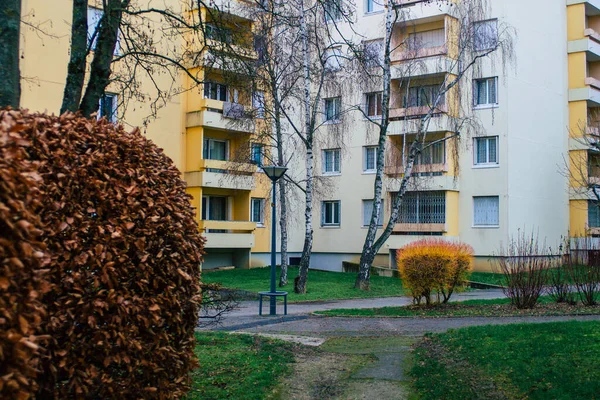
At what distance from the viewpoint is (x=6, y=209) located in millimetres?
3422

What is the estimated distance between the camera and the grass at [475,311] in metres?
14.9

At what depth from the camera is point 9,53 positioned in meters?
6.47

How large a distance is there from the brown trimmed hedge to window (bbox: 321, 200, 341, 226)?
33494 mm

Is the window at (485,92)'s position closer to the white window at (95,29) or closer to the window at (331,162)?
the window at (331,162)

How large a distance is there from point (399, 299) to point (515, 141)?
1514 cm

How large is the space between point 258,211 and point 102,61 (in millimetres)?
→ 29373

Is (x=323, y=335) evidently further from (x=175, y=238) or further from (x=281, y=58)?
(x=281, y=58)

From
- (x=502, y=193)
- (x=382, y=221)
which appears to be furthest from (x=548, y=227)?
(x=382, y=221)

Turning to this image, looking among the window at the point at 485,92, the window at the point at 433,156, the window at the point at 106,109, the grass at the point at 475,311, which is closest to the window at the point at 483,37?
the window at the point at 485,92

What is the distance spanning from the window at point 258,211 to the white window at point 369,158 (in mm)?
5921

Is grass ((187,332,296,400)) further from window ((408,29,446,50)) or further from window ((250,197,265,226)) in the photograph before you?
window ((408,29,446,50))

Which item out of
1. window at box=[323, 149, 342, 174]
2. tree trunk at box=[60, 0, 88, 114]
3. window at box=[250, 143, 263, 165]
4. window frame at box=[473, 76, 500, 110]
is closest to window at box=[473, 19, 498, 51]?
window frame at box=[473, 76, 500, 110]

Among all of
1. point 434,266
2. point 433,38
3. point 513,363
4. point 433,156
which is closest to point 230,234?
point 433,156

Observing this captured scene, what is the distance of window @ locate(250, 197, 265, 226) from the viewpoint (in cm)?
3788
